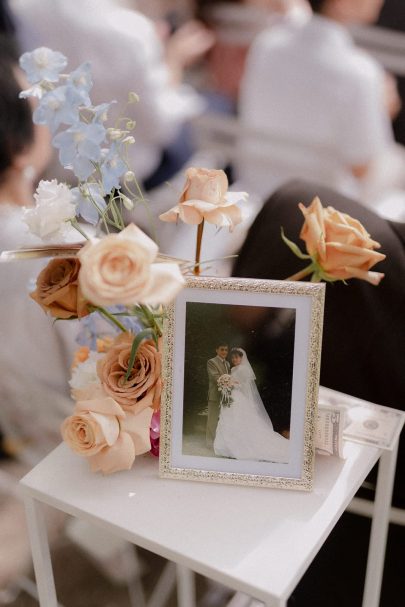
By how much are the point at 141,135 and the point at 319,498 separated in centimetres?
170

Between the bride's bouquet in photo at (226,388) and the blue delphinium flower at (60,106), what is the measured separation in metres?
0.34

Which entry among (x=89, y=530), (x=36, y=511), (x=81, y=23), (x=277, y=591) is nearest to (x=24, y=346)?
(x=89, y=530)

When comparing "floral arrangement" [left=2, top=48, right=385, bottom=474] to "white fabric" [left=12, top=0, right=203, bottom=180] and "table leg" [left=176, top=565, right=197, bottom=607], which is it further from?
"white fabric" [left=12, top=0, right=203, bottom=180]

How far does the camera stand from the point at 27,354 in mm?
1529

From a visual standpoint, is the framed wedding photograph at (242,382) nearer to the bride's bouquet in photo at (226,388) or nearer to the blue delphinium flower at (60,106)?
the bride's bouquet in photo at (226,388)

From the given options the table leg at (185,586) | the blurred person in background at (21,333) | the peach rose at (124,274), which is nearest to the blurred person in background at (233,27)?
the blurred person in background at (21,333)

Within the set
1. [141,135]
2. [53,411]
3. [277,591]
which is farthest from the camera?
[141,135]

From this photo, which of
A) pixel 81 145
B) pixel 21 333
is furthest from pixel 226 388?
pixel 21 333

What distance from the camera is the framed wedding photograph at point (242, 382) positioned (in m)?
0.82

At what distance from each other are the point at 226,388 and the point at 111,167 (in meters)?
0.29

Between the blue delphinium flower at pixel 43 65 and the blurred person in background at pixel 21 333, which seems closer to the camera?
the blue delphinium flower at pixel 43 65

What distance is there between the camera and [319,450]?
908 mm

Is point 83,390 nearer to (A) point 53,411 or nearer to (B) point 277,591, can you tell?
(B) point 277,591

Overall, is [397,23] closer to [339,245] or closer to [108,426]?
[339,245]
